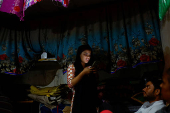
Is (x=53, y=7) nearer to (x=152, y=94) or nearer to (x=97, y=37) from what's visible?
(x=97, y=37)

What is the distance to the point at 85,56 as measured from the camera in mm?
1666

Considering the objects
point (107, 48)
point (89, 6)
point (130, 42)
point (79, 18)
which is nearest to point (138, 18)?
point (130, 42)

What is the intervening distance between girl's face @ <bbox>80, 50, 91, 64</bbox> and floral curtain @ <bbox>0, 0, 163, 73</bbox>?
46 centimetres

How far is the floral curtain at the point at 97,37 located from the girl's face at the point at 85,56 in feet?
1.52

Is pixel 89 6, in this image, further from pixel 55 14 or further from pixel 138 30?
pixel 138 30

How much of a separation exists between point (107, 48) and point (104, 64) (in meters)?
0.26

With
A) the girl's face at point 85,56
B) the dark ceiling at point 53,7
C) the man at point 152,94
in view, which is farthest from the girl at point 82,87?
the dark ceiling at point 53,7

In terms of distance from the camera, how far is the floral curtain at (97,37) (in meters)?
1.90

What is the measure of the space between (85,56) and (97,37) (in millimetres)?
653

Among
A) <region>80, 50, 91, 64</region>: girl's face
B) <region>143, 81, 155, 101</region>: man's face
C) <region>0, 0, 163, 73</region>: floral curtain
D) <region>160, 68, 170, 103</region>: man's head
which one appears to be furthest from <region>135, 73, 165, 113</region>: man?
<region>80, 50, 91, 64</region>: girl's face

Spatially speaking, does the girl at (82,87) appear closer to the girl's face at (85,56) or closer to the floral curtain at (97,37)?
the girl's face at (85,56)

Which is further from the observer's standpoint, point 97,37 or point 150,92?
point 97,37

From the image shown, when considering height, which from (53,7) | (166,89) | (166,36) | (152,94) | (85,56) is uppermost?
(53,7)

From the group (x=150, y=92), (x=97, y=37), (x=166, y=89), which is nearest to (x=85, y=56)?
(x=97, y=37)
